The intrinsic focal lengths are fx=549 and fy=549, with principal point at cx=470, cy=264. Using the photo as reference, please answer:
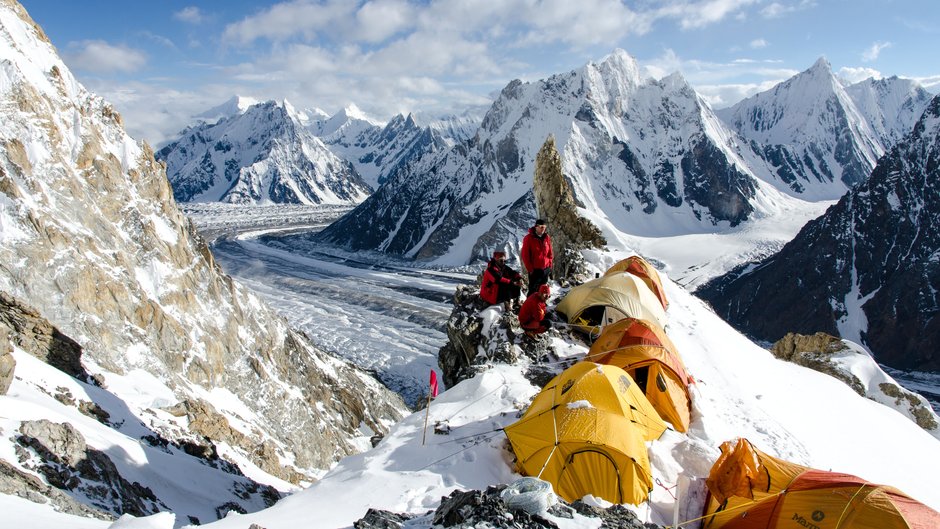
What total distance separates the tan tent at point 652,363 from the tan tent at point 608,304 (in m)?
2.92

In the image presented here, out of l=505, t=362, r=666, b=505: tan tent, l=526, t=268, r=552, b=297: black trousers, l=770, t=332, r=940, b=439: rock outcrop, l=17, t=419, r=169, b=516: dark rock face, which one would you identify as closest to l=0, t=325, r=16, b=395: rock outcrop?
l=17, t=419, r=169, b=516: dark rock face

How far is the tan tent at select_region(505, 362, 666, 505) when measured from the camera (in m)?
11.1

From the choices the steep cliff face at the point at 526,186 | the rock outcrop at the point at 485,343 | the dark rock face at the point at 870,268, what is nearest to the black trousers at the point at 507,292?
the rock outcrop at the point at 485,343

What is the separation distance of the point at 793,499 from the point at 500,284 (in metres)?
13.2

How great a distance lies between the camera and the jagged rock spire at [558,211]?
1455 inches

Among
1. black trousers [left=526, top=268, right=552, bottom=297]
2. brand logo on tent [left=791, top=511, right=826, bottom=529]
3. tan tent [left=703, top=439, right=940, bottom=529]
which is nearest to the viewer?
tan tent [left=703, top=439, right=940, bottom=529]

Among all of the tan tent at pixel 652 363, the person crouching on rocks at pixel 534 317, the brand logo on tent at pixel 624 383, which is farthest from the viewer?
the person crouching on rocks at pixel 534 317

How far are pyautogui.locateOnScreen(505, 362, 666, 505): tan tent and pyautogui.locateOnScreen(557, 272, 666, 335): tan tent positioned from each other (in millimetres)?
7344

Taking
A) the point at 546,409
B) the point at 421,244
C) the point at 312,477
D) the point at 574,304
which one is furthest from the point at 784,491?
the point at 421,244

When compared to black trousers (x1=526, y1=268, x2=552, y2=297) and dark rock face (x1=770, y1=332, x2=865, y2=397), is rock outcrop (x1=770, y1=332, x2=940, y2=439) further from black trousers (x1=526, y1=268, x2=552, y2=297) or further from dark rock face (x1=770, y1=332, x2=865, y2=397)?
black trousers (x1=526, y1=268, x2=552, y2=297)

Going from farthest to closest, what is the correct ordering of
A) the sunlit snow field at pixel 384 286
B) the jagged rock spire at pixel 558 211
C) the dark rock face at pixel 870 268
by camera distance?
1. the dark rock face at pixel 870 268
2. the sunlit snow field at pixel 384 286
3. the jagged rock spire at pixel 558 211

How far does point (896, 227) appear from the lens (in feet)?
409

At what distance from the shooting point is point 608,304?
66.4 feet

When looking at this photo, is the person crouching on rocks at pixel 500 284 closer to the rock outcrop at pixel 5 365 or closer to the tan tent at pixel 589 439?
the tan tent at pixel 589 439
